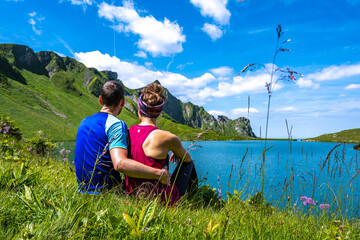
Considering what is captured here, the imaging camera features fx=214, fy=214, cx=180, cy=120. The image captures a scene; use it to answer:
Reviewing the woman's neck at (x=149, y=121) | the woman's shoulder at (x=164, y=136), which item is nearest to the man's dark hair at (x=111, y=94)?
the woman's neck at (x=149, y=121)

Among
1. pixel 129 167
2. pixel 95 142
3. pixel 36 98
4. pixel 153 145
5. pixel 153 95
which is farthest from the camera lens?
pixel 36 98

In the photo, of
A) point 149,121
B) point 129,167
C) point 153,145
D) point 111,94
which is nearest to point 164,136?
point 153,145

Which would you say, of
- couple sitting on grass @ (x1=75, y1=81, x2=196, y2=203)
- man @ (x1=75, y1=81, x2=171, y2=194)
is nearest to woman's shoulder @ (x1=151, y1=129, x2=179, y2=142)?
couple sitting on grass @ (x1=75, y1=81, x2=196, y2=203)

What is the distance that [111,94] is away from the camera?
3473mm

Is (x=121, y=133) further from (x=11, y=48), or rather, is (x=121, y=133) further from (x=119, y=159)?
(x=11, y=48)

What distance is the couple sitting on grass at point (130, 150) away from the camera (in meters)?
2.93

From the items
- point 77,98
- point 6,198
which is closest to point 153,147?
point 6,198

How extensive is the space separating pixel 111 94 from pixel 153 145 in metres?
1.09

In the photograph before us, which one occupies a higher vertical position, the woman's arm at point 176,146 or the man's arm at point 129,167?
the woman's arm at point 176,146

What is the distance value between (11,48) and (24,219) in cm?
23906

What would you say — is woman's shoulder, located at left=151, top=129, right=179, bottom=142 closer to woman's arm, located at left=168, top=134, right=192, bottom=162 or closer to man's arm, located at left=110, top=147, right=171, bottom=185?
woman's arm, located at left=168, top=134, right=192, bottom=162

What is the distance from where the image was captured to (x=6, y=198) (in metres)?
2.20

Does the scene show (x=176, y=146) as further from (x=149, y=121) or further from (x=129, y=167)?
(x=129, y=167)

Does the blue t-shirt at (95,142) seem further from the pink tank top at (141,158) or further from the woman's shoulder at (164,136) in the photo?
the woman's shoulder at (164,136)
